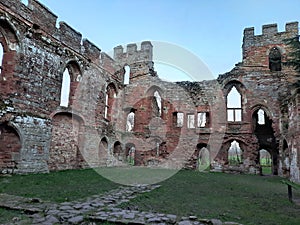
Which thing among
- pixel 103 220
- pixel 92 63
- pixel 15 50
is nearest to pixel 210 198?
pixel 103 220

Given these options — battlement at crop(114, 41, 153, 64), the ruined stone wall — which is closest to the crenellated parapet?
battlement at crop(114, 41, 153, 64)

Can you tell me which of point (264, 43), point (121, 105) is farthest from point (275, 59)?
point (121, 105)

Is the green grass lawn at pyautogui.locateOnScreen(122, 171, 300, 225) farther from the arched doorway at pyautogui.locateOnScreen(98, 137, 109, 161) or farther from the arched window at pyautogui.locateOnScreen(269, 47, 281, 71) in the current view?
the arched window at pyautogui.locateOnScreen(269, 47, 281, 71)

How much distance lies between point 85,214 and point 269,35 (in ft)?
63.4

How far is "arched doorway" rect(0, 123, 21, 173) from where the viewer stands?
31.8ft

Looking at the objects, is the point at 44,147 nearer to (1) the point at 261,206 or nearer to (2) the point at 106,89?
(2) the point at 106,89

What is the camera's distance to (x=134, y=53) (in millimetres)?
21391

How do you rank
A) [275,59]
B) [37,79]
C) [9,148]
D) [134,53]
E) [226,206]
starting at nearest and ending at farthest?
[226,206]
[9,148]
[37,79]
[275,59]
[134,53]

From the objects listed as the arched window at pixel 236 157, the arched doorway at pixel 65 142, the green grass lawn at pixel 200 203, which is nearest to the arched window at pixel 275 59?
the arched window at pixel 236 157

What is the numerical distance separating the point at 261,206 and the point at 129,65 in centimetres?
1709

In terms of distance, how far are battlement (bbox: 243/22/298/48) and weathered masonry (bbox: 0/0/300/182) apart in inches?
2.7

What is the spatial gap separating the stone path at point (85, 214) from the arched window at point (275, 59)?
1836cm

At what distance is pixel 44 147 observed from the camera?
11328 mm

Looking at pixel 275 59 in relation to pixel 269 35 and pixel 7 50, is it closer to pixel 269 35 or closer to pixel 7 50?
pixel 269 35
